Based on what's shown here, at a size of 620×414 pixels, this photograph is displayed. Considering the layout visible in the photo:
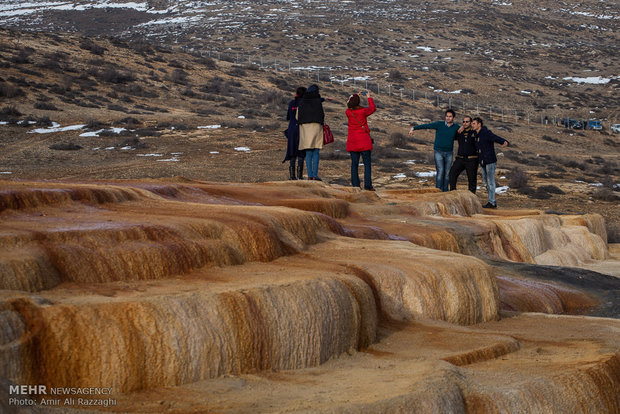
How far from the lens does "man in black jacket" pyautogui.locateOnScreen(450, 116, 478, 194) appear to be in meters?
13.0

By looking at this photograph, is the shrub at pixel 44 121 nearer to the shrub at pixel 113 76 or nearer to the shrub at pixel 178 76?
the shrub at pixel 113 76

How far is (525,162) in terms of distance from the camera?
25.2 metres

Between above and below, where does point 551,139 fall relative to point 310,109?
below

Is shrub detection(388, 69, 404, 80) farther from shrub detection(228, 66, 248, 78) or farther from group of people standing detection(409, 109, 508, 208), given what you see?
group of people standing detection(409, 109, 508, 208)

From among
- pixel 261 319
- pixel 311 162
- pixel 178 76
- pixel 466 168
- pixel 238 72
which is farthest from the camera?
pixel 238 72

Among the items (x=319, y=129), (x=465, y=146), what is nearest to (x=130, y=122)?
(x=319, y=129)

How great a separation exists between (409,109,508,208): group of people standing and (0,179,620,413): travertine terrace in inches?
207

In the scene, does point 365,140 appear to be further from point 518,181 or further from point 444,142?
point 518,181

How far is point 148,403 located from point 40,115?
20.8 metres

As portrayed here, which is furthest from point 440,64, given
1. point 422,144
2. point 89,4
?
point 89,4

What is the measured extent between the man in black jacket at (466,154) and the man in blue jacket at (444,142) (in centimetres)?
18

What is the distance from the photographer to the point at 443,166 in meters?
13.0

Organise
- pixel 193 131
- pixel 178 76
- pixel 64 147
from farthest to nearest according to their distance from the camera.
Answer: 1. pixel 178 76
2. pixel 193 131
3. pixel 64 147

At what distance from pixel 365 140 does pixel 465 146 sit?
2.24 metres
